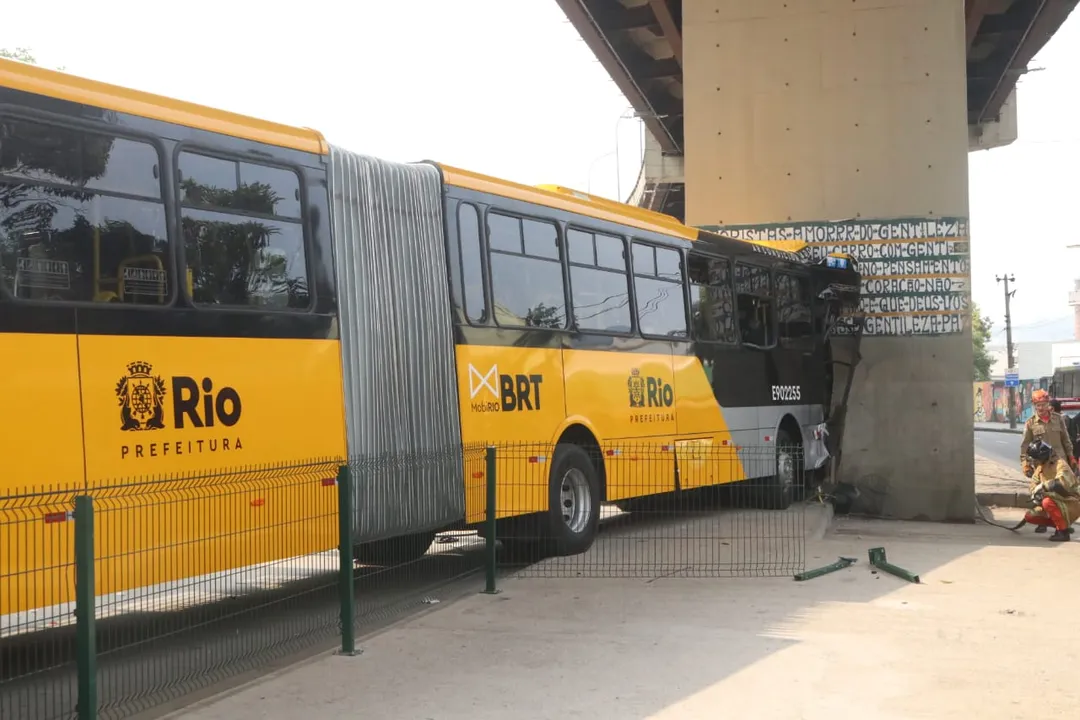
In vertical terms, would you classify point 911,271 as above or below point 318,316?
above

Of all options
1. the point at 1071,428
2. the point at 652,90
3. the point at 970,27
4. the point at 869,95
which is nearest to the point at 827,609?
the point at 869,95

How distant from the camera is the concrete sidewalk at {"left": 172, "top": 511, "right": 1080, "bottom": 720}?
5621 millimetres

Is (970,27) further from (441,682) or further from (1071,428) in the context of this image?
(441,682)

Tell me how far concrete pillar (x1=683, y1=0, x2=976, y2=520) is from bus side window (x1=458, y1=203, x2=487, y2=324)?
8135mm

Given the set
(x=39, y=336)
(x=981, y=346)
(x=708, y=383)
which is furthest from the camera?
(x=981, y=346)

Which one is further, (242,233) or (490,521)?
(490,521)

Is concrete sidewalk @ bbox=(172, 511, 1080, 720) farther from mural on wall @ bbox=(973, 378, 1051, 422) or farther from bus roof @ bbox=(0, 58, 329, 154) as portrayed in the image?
mural on wall @ bbox=(973, 378, 1051, 422)

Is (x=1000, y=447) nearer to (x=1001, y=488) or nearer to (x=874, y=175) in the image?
(x=1001, y=488)

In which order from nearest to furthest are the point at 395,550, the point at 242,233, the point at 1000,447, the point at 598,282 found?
the point at 242,233, the point at 395,550, the point at 598,282, the point at 1000,447

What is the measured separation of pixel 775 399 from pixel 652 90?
612 inches

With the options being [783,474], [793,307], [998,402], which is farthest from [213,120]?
[998,402]

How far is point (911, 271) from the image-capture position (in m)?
16.0

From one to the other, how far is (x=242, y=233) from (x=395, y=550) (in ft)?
12.3

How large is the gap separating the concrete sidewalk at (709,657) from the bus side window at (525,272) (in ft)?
8.30
